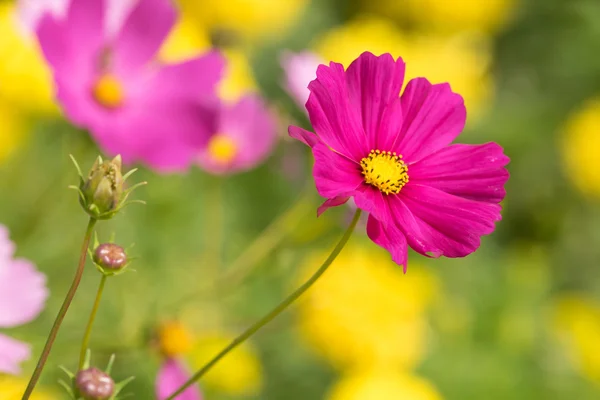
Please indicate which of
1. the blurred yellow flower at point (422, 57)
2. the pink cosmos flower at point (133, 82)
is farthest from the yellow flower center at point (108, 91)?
the blurred yellow flower at point (422, 57)

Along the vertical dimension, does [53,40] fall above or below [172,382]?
above

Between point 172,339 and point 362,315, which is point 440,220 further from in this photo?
point 362,315

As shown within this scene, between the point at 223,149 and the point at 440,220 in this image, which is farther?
the point at 223,149

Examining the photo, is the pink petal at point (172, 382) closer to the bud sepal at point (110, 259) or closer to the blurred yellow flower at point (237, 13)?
the bud sepal at point (110, 259)

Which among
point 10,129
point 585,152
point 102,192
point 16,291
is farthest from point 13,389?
point 585,152

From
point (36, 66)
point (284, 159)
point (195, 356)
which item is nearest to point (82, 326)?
point (195, 356)

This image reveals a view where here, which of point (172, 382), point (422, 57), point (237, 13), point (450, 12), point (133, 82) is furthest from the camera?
point (450, 12)
